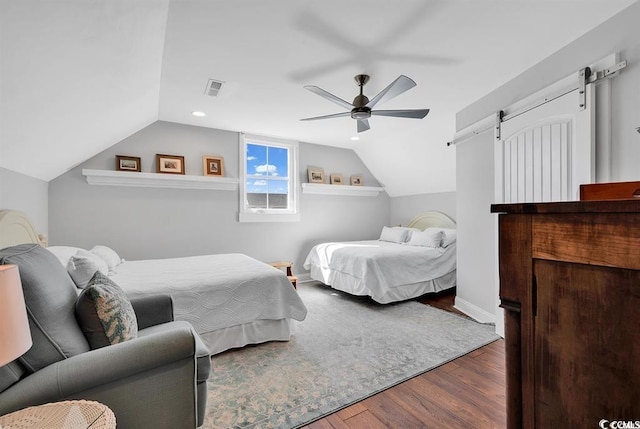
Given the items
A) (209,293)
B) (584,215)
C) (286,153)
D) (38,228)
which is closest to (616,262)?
(584,215)

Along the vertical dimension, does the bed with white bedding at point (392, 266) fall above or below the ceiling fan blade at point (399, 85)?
below

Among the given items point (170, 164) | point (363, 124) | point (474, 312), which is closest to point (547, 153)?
point (363, 124)

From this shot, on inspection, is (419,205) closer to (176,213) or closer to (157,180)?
(176,213)

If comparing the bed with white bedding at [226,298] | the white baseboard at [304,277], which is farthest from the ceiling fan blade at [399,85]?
the white baseboard at [304,277]

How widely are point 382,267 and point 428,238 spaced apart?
1155 mm

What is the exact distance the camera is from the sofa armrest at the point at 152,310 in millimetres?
1808

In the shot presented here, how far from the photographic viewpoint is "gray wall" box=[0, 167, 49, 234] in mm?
2180

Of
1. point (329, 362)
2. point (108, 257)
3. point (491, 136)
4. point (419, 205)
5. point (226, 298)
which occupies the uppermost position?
point (491, 136)

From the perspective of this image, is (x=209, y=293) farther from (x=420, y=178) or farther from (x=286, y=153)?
(x=420, y=178)

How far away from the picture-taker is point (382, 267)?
3641mm

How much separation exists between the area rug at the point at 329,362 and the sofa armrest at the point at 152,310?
589 millimetres

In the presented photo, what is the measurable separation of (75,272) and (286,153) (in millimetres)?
3616

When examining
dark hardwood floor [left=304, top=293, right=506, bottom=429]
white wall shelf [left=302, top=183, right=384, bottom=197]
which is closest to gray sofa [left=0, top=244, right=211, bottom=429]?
dark hardwood floor [left=304, top=293, right=506, bottom=429]

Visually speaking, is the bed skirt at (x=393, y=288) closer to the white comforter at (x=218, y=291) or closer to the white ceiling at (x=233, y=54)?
the white comforter at (x=218, y=291)
